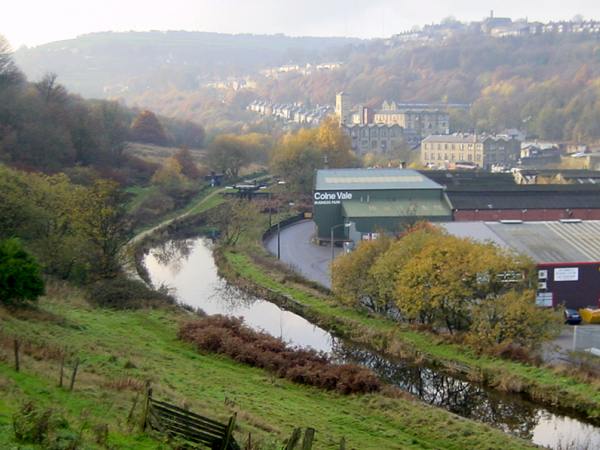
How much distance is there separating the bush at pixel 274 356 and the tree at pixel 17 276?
3.98 meters

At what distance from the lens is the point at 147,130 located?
68875mm

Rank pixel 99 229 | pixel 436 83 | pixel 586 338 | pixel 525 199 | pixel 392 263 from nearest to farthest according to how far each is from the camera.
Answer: pixel 586 338
pixel 392 263
pixel 99 229
pixel 525 199
pixel 436 83

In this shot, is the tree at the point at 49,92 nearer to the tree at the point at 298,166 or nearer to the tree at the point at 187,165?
the tree at the point at 187,165

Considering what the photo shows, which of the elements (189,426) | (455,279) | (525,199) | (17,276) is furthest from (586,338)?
(525,199)

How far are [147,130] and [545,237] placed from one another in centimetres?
4945

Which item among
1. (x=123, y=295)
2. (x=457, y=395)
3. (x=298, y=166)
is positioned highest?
(x=298, y=166)

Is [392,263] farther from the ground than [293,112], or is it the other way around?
[293,112]

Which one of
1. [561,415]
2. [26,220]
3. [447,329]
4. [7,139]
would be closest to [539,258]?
[447,329]

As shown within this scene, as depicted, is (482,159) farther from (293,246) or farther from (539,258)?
(539,258)

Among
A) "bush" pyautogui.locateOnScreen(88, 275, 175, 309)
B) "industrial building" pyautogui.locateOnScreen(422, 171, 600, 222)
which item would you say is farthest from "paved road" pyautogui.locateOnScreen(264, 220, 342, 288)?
"industrial building" pyautogui.locateOnScreen(422, 171, 600, 222)

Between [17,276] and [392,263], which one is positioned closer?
[17,276]

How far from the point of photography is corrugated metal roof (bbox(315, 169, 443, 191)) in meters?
38.2

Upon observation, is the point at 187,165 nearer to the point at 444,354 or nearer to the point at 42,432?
the point at 444,354

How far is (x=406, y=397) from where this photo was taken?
16172 mm
